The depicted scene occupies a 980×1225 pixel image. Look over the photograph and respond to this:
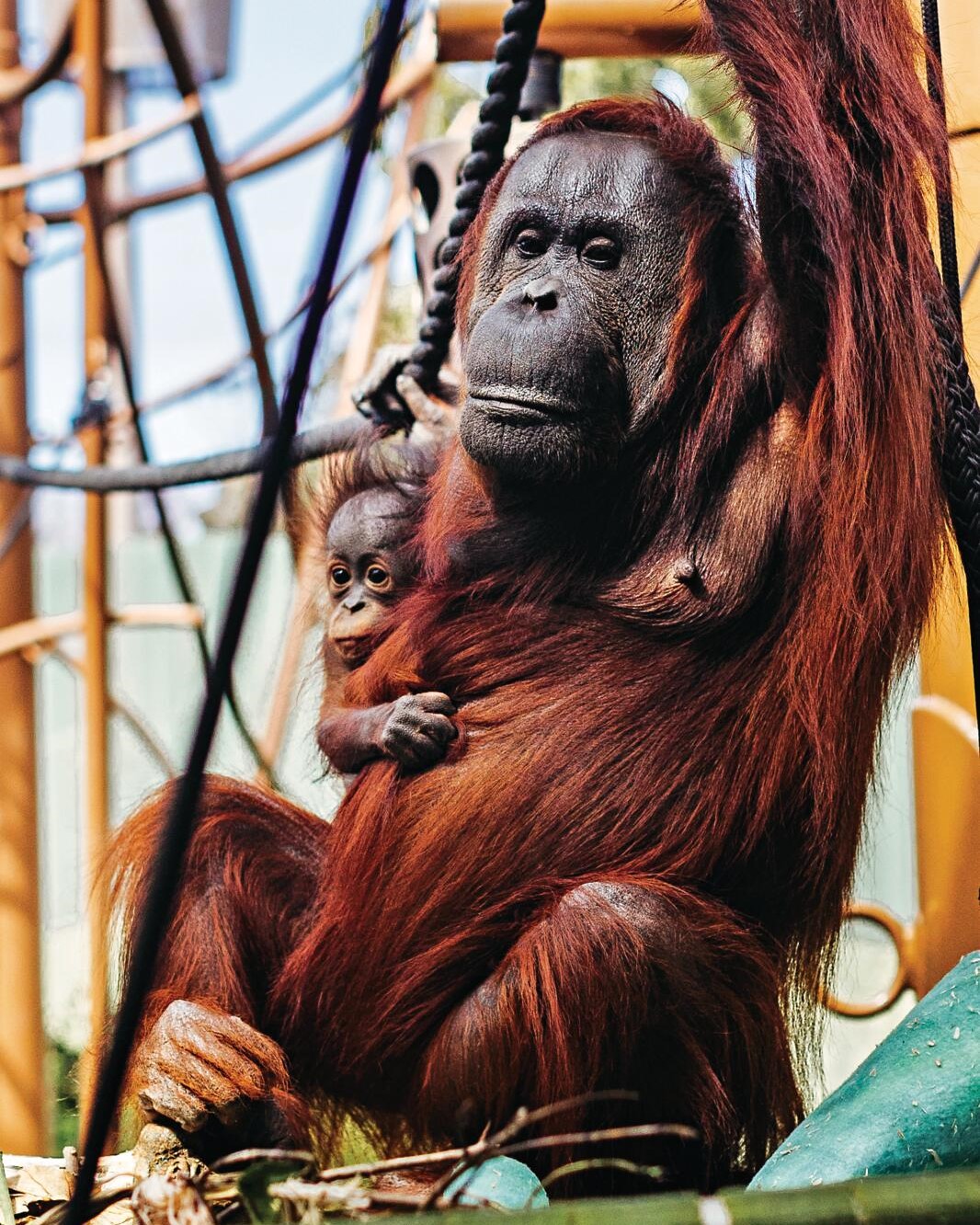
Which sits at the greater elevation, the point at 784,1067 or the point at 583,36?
the point at 583,36

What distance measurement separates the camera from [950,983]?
1.45 metres

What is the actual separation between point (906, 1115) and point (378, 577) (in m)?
1.06

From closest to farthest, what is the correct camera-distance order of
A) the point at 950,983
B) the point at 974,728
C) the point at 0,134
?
the point at 950,983 → the point at 974,728 → the point at 0,134

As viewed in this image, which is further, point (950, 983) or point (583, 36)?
point (583, 36)

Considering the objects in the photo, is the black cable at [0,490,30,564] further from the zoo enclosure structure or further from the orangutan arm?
the orangutan arm

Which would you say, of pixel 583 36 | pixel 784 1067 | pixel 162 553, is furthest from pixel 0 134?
pixel 162 553

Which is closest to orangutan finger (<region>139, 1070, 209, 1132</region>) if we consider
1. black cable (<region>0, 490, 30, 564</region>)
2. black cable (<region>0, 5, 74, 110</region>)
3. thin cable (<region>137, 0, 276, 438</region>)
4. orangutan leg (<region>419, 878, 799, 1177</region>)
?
orangutan leg (<region>419, 878, 799, 1177</region>)

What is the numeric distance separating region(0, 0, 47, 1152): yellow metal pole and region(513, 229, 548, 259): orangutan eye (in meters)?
2.55

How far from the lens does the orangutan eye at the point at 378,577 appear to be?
2.10 m

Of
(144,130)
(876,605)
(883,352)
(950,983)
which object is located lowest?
(950,983)

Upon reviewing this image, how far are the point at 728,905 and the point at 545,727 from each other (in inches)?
10.5

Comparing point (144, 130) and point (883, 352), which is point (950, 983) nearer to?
point (883, 352)

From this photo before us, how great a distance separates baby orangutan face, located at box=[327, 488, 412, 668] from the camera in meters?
2.09

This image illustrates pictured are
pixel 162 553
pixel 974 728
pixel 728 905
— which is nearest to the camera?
pixel 728 905
